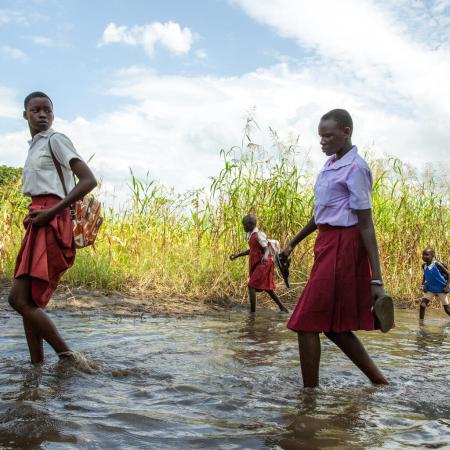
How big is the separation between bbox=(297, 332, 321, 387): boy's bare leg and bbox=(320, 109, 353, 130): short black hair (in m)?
1.22

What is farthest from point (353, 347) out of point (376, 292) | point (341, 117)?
point (341, 117)

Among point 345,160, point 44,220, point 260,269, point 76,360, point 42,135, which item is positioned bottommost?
point 76,360

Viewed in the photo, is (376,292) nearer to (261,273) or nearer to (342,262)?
(342,262)

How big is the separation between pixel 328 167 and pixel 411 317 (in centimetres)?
575

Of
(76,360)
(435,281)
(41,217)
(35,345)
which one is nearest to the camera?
(41,217)

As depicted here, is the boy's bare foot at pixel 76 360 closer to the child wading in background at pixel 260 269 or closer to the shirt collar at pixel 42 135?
the shirt collar at pixel 42 135

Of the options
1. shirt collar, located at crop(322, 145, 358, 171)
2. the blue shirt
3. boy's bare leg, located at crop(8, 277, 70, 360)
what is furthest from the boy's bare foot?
the blue shirt

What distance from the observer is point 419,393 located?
3.63m

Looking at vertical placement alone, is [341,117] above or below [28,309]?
above

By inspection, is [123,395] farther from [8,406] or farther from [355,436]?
[355,436]

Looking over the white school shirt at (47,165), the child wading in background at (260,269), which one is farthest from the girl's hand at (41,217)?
the child wading in background at (260,269)

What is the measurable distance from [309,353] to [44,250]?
66.3 inches

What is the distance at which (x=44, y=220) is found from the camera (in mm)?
3482

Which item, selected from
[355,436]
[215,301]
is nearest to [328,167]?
[355,436]
